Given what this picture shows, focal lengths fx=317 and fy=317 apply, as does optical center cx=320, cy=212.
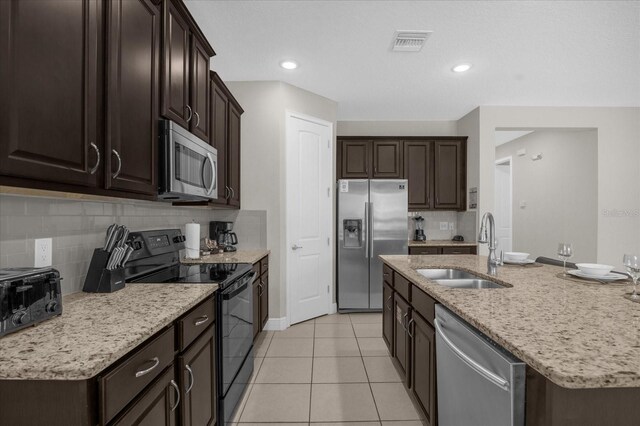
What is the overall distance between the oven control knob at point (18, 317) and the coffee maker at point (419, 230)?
4419 millimetres

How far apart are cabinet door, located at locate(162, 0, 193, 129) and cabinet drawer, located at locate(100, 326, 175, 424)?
3.87ft

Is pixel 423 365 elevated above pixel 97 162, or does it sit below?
below

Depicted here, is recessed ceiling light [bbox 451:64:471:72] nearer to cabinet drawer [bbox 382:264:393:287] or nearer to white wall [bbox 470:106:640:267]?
white wall [bbox 470:106:640:267]

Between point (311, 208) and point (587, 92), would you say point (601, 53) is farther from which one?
point (311, 208)

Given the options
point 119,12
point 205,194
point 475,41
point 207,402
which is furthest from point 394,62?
point 207,402

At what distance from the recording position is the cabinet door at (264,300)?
10.1 ft

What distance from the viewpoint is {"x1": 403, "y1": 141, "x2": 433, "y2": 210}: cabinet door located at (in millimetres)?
4617

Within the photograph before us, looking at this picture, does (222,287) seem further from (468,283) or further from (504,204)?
(504,204)

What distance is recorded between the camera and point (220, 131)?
2.82 metres

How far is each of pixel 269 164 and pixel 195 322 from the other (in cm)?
230

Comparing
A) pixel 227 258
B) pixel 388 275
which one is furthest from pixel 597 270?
pixel 227 258

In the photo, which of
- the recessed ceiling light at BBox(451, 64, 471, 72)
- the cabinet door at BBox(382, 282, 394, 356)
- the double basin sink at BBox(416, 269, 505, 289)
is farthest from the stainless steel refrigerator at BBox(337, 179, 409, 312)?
the double basin sink at BBox(416, 269, 505, 289)

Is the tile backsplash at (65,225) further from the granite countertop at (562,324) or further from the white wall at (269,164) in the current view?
the granite countertop at (562,324)

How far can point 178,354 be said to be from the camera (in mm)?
1278
